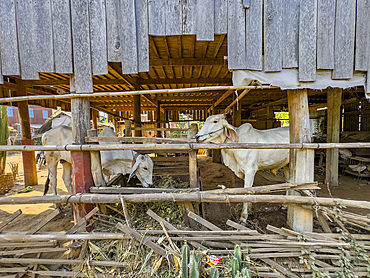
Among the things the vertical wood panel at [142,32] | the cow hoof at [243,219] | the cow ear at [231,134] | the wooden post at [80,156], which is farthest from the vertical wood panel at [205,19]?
the cow hoof at [243,219]

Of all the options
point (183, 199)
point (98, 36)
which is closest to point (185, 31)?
point (98, 36)

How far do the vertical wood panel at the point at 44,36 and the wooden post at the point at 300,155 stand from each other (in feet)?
12.3

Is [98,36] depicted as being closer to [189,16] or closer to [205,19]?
[189,16]

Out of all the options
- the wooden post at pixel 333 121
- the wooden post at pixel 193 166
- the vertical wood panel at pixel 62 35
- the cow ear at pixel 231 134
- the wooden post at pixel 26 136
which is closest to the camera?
the vertical wood panel at pixel 62 35

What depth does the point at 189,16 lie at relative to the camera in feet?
8.85

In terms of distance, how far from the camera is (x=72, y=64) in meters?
2.79

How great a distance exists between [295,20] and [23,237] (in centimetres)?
490

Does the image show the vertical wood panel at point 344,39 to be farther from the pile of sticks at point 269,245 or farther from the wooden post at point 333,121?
the wooden post at point 333,121

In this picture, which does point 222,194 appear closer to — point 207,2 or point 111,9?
point 207,2

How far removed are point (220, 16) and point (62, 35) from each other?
231 centimetres

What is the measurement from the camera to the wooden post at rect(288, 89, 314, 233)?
2.87 meters

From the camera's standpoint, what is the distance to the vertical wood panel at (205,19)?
2.68 metres

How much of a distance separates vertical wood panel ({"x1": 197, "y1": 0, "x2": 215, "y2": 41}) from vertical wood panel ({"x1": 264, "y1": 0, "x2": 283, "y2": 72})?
0.78 metres

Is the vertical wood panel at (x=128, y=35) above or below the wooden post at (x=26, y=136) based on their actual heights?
above
